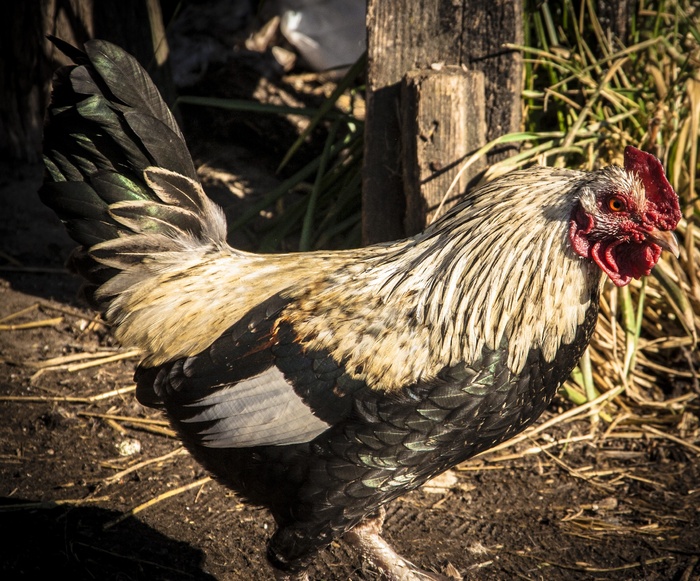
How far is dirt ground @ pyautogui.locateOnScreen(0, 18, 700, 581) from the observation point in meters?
3.23

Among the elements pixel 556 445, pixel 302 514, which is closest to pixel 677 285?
pixel 556 445

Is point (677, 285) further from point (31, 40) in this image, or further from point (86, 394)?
point (31, 40)

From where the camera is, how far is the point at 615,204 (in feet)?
8.62

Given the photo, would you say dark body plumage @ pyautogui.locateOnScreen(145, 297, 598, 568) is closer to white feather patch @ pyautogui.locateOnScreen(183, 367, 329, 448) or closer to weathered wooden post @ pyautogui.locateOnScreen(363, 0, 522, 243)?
white feather patch @ pyautogui.locateOnScreen(183, 367, 329, 448)

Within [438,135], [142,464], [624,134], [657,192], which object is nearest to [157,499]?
[142,464]

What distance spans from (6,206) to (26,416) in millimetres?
2232

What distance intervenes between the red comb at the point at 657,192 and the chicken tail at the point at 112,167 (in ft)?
5.88

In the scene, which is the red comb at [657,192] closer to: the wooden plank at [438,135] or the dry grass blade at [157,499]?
the wooden plank at [438,135]

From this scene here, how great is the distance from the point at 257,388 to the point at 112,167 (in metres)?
1.13

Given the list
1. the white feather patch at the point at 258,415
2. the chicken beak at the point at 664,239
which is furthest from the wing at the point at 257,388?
the chicken beak at the point at 664,239

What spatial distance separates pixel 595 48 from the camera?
468 cm

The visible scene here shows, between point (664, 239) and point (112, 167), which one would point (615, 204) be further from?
point (112, 167)

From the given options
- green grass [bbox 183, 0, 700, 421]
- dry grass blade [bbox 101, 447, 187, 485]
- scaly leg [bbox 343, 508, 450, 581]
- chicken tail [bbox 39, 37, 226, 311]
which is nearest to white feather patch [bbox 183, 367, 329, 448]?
chicken tail [bbox 39, 37, 226, 311]

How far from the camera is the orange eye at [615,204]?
2.62 meters
